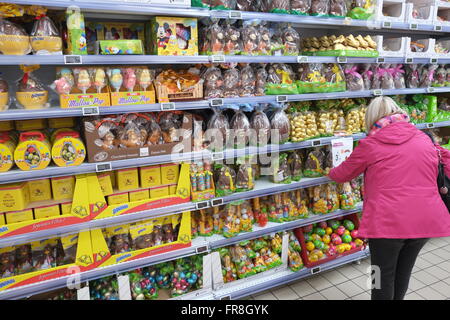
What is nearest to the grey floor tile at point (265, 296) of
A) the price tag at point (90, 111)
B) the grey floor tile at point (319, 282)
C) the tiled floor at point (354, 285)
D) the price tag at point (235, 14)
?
the tiled floor at point (354, 285)

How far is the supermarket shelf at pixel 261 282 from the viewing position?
2.63 m

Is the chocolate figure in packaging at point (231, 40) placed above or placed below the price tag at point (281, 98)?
above

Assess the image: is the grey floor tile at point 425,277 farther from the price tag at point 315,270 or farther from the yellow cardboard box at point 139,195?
the yellow cardboard box at point 139,195

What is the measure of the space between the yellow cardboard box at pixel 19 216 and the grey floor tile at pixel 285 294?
6.41ft

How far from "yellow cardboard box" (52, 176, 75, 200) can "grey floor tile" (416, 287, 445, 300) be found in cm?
282

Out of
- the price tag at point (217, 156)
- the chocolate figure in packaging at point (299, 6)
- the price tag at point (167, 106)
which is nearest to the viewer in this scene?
the price tag at point (167, 106)

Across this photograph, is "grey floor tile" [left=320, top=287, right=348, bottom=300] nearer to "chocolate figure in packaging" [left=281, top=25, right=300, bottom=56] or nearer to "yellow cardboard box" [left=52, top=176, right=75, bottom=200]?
"chocolate figure in packaging" [left=281, top=25, right=300, bottom=56]

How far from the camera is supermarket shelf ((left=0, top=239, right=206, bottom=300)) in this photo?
6.62ft

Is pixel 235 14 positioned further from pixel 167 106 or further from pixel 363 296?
pixel 363 296

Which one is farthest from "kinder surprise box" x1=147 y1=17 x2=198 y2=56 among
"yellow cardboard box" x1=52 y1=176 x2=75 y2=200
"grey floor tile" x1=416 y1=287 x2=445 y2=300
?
"grey floor tile" x1=416 y1=287 x2=445 y2=300

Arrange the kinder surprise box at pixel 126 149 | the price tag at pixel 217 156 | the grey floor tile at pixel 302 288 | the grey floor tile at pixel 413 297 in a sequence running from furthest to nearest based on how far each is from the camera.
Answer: the grey floor tile at pixel 302 288 → the grey floor tile at pixel 413 297 → the price tag at pixel 217 156 → the kinder surprise box at pixel 126 149

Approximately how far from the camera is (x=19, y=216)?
78.3 inches

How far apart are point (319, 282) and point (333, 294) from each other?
0.18 meters
